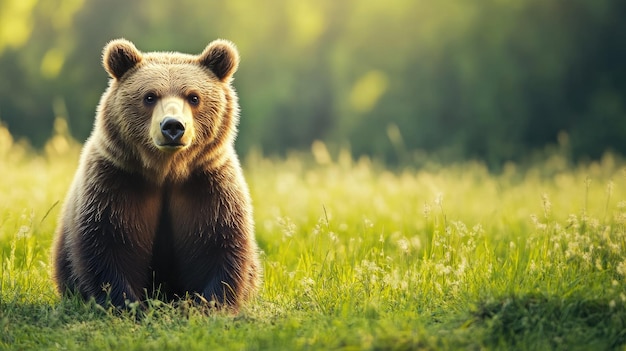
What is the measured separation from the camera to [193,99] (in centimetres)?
505

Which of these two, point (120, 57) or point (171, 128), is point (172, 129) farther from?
point (120, 57)

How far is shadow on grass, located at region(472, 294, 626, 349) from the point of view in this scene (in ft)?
13.4

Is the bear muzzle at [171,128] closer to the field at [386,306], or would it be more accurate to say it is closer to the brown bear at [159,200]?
the brown bear at [159,200]

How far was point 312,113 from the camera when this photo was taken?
16.0 meters

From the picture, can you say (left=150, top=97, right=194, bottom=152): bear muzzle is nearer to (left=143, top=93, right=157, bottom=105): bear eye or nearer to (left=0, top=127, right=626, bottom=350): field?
(left=143, top=93, right=157, bottom=105): bear eye

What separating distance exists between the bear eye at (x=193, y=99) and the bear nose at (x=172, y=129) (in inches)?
15.0

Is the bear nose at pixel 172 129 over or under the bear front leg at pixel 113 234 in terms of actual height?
over

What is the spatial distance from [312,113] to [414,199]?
6.04 m

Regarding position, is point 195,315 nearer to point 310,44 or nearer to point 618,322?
point 618,322

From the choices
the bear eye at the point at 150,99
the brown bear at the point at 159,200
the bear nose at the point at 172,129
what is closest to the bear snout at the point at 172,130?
the bear nose at the point at 172,129

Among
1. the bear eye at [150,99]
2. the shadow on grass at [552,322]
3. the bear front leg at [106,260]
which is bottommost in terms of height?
the bear front leg at [106,260]


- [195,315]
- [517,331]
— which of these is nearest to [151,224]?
[195,315]

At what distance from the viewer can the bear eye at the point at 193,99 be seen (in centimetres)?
504

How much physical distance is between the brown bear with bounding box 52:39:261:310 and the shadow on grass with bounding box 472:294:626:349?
1.67 meters
